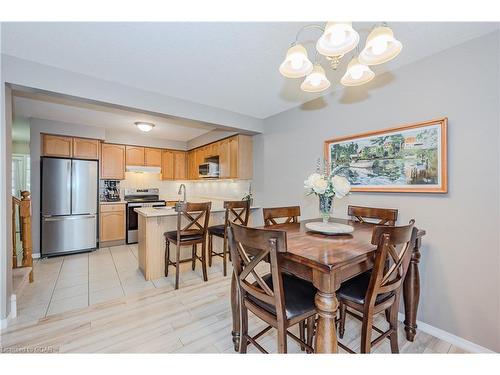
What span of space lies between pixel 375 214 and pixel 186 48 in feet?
7.51

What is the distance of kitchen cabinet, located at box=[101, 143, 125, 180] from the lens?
454 centimetres

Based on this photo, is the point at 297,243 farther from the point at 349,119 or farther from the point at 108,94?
the point at 108,94

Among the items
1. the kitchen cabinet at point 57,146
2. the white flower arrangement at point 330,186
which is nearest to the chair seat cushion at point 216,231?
the white flower arrangement at point 330,186

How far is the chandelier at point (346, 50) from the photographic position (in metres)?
1.10

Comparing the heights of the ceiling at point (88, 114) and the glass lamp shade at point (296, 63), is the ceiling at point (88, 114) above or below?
above

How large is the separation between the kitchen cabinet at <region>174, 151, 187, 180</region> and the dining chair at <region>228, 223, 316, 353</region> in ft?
15.3

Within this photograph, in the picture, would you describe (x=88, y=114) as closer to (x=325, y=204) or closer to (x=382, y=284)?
(x=325, y=204)

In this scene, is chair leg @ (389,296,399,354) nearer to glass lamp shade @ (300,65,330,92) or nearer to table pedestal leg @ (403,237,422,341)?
table pedestal leg @ (403,237,422,341)

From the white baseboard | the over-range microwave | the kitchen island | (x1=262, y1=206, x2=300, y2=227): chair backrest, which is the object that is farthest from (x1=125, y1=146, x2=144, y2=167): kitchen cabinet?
the white baseboard

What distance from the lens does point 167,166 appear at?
217 inches

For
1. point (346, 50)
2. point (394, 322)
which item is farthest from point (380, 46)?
point (394, 322)

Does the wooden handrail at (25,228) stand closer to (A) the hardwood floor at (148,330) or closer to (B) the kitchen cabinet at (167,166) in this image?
(A) the hardwood floor at (148,330)

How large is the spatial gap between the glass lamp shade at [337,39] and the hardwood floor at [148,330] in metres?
2.07

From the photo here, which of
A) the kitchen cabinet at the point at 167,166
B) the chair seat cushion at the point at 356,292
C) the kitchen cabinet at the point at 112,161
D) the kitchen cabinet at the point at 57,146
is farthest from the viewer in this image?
the kitchen cabinet at the point at 167,166
